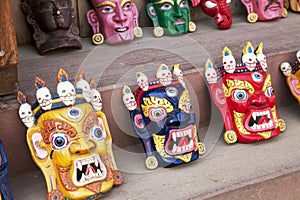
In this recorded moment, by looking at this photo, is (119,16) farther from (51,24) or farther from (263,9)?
(263,9)

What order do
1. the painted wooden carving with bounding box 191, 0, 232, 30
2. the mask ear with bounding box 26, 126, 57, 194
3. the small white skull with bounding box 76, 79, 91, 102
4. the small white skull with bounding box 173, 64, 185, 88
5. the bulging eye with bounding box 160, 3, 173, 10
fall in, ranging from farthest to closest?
the painted wooden carving with bounding box 191, 0, 232, 30, the bulging eye with bounding box 160, 3, 173, 10, the small white skull with bounding box 173, 64, 185, 88, the small white skull with bounding box 76, 79, 91, 102, the mask ear with bounding box 26, 126, 57, 194

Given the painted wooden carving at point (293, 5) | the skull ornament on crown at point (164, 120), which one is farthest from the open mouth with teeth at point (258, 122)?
the painted wooden carving at point (293, 5)

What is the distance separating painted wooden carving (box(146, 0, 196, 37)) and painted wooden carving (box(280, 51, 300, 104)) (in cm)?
73

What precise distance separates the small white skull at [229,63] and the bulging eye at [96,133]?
2.44 feet

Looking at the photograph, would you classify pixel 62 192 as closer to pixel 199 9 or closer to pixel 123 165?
pixel 123 165

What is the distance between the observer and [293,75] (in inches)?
113

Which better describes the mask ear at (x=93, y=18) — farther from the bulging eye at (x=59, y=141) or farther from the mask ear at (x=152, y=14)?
the bulging eye at (x=59, y=141)

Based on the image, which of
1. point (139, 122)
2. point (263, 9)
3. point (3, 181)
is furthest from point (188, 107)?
point (263, 9)

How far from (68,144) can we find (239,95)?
89 centimetres

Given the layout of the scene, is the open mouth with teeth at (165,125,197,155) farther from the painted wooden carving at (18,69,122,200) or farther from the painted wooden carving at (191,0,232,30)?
the painted wooden carving at (191,0,232,30)

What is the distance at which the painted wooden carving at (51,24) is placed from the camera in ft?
9.90

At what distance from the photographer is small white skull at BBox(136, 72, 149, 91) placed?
2.45m

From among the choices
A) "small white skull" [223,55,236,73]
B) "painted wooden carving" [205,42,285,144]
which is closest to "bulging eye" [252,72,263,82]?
"painted wooden carving" [205,42,285,144]

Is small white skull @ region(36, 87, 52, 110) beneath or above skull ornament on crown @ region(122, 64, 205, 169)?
above
